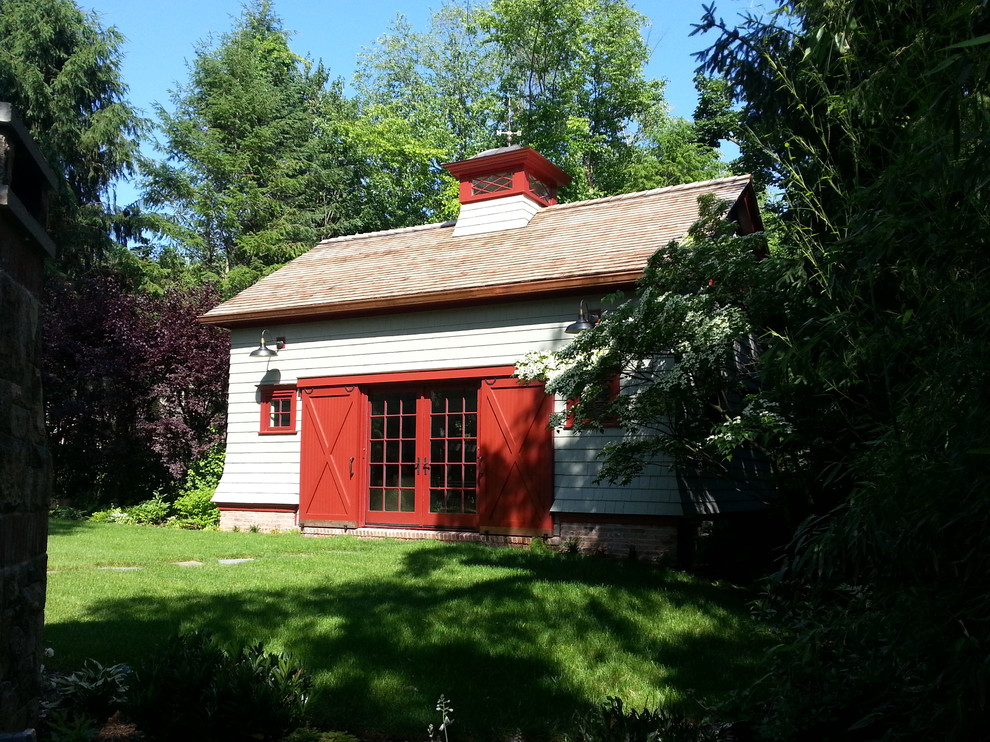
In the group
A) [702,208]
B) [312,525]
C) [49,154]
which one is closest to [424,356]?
[312,525]

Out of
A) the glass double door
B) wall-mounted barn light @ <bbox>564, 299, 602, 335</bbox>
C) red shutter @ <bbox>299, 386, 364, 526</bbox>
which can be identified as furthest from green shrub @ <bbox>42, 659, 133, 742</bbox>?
red shutter @ <bbox>299, 386, 364, 526</bbox>

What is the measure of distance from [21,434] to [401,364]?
876 centimetres

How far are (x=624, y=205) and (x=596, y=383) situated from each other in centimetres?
590

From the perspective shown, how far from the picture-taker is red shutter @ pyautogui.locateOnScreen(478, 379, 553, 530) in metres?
10.5

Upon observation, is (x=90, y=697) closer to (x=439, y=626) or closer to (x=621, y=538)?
(x=439, y=626)

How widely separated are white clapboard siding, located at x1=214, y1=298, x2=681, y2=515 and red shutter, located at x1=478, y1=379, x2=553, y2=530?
0.76 feet

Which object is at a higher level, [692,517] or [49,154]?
[49,154]

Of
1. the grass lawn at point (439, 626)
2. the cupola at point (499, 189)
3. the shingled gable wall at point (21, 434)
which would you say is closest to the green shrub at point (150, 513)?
the grass lawn at point (439, 626)

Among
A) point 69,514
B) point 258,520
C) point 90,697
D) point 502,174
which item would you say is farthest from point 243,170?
point 90,697

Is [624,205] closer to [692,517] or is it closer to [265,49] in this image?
[692,517]

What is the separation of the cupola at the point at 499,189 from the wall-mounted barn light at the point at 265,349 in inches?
131

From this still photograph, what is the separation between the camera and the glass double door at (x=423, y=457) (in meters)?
11.3

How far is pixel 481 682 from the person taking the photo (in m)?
4.81

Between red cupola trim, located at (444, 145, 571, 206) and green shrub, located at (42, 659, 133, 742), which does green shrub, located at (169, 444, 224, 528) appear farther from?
green shrub, located at (42, 659, 133, 742)
